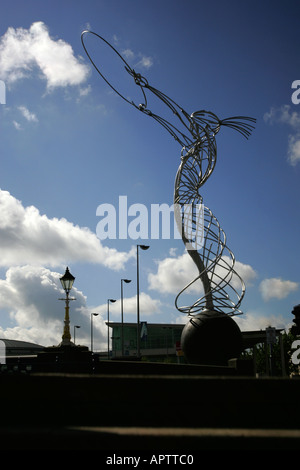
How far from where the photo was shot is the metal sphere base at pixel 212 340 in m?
24.4

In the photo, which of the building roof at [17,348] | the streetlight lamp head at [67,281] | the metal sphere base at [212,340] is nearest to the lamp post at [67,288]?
the streetlight lamp head at [67,281]

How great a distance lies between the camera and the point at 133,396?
23.5 ft

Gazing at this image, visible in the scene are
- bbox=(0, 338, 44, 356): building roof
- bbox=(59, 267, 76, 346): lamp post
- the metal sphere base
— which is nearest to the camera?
bbox=(59, 267, 76, 346): lamp post

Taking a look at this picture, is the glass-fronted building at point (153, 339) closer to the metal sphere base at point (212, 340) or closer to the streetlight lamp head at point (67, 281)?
the metal sphere base at point (212, 340)

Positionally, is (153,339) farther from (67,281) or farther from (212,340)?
(67,281)

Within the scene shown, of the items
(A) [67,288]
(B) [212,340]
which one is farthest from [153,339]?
(A) [67,288]

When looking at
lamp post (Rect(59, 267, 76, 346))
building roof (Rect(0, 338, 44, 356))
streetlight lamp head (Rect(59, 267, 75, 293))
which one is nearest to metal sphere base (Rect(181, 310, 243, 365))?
lamp post (Rect(59, 267, 76, 346))

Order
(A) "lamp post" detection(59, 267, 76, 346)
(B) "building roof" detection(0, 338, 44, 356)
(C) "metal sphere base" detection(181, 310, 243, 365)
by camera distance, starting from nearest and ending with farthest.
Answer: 1. (A) "lamp post" detection(59, 267, 76, 346)
2. (C) "metal sphere base" detection(181, 310, 243, 365)
3. (B) "building roof" detection(0, 338, 44, 356)

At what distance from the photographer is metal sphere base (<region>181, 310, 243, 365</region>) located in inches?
959

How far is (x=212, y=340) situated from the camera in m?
24.4

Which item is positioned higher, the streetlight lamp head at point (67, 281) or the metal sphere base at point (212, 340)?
the streetlight lamp head at point (67, 281)

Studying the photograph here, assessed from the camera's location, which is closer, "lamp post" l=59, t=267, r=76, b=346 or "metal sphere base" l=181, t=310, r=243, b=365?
"lamp post" l=59, t=267, r=76, b=346

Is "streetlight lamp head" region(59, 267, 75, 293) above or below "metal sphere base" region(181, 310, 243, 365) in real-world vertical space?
above

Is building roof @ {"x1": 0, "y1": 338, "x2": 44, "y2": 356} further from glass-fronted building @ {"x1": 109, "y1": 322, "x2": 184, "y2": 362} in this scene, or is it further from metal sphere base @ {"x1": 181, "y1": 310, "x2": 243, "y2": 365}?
metal sphere base @ {"x1": 181, "y1": 310, "x2": 243, "y2": 365}
